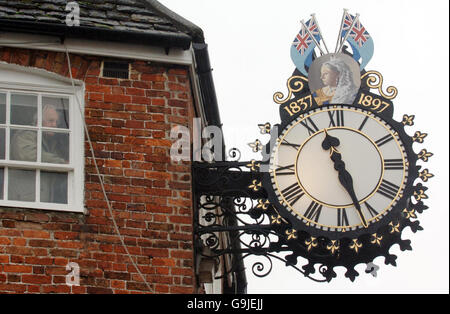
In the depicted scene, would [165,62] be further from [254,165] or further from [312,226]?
[312,226]

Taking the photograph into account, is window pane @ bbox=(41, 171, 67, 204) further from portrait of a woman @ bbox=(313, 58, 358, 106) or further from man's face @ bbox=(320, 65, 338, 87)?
man's face @ bbox=(320, 65, 338, 87)

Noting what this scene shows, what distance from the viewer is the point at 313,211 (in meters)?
11.9

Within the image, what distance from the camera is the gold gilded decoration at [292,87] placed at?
40.5 ft

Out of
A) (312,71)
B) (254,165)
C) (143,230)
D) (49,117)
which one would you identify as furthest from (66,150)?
(312,71)

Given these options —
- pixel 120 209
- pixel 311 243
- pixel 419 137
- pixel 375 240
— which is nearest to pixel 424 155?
pixel 419 137

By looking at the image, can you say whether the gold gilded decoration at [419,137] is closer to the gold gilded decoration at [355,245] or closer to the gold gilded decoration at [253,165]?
the gold gilded decoration at [355,245]

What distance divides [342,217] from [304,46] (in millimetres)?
2034

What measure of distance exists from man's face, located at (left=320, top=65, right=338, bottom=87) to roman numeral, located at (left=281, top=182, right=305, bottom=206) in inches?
48.4

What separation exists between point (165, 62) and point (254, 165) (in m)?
1.44

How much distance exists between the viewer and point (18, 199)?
1105 centimetres

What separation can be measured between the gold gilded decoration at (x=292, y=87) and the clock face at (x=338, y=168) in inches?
11.2

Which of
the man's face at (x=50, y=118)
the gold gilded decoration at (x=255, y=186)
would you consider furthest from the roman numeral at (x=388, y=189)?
the man's face at (x=50, y=118)

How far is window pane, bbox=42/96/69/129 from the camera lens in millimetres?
11422

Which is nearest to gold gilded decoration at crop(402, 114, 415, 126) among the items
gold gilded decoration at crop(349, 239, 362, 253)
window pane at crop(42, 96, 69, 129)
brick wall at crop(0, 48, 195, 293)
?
gold gilded decoration at crop(349, 239, 362, 253)
